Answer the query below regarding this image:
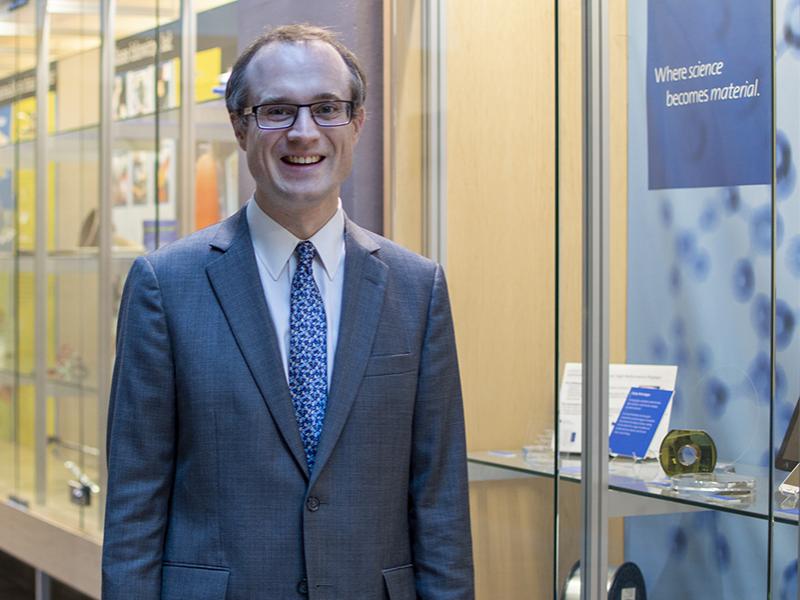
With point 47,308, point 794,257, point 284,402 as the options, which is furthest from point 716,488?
point 47,308

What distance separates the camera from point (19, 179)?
6.15m

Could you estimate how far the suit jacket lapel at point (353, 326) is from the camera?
2.30 m

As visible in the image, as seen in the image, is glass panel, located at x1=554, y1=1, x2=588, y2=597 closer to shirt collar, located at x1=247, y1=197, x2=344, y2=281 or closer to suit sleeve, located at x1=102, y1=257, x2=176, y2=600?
shirt collar, located at x1=247, y1=197, x2=344, y2=281

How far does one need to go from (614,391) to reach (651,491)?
0.20 m

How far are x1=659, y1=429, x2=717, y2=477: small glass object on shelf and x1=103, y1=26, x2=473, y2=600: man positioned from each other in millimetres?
440

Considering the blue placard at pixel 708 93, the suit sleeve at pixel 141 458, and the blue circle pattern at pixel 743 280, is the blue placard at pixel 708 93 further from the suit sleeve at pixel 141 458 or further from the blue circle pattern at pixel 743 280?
the suit sleeve at pixel 141 458

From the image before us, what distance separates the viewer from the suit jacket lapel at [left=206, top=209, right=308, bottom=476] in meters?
2.29

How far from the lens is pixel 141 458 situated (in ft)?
7.52

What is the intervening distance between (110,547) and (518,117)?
1318mm

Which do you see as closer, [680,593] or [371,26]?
[680,593]

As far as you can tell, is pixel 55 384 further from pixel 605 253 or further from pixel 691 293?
pixel 691 293

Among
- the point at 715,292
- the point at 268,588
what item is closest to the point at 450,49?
the point at 715,292

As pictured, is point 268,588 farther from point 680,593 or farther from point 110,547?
point 680,593

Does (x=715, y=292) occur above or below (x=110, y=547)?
above
